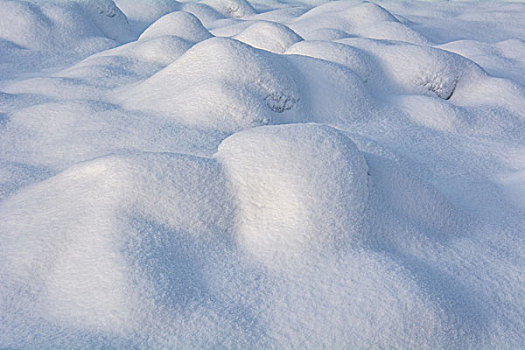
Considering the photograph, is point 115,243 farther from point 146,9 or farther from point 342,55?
point 146,9

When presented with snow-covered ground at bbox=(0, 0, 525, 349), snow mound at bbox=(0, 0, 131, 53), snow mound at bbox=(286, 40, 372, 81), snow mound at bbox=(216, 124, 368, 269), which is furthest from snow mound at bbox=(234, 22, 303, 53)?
snow mound at bbox=(216, 124, 368, 269)

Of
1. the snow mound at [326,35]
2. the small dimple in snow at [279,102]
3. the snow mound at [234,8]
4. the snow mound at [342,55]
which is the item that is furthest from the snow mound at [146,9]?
the small dimple in snow at [279,102]

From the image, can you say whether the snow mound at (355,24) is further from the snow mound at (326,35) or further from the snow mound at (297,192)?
the snow mound at (297,192)

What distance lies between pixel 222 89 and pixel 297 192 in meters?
0.79

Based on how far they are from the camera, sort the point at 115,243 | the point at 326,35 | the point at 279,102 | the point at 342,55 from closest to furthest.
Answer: the point at 115,243, the point at 279,102, the point at 342,55, the point at 326,35

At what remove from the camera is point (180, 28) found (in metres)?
3.29

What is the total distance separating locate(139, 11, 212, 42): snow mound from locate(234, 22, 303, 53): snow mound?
42 centimetres

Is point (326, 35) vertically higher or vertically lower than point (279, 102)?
lower

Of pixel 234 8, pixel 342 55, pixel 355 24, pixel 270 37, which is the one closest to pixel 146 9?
pixel 234 8

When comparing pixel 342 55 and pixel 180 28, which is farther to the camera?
pixel 180 28

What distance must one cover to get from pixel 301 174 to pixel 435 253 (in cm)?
42

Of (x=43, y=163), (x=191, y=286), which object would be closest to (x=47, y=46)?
(x=43, y=163)

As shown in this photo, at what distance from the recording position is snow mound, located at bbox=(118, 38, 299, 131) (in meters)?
1.88

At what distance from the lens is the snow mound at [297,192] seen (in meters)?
1.21
